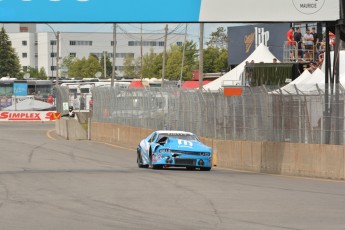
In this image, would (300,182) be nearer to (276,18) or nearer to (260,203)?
(276,18)

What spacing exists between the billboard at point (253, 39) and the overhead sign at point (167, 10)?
121ft

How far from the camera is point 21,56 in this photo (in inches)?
7761

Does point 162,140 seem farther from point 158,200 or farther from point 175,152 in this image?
point 158,200

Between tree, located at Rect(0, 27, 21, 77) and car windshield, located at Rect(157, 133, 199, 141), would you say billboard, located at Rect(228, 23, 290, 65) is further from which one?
tree, located at Rect(0, 27, 21, 77)

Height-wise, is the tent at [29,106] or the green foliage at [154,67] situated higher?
the green foliage at [154,67]

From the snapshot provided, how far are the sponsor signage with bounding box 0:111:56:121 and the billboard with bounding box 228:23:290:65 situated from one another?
1834cm

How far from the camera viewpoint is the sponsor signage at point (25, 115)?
246 feet

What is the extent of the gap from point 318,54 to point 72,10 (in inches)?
817

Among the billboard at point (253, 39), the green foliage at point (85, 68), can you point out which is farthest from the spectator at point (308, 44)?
the green foliage at point (85, 68)

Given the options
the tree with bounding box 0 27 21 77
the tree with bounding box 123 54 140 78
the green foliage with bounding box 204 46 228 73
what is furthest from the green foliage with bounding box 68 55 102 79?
the green foliage with bounding box 204 46 228 73

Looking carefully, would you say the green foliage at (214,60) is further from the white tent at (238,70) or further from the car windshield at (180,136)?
the car windshield at (180,136)

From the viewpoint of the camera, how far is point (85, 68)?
513 ft

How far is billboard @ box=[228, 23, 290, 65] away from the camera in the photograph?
60844 millimetres

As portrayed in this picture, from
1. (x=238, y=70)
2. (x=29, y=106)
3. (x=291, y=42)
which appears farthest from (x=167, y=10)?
(x=29, y=106)
